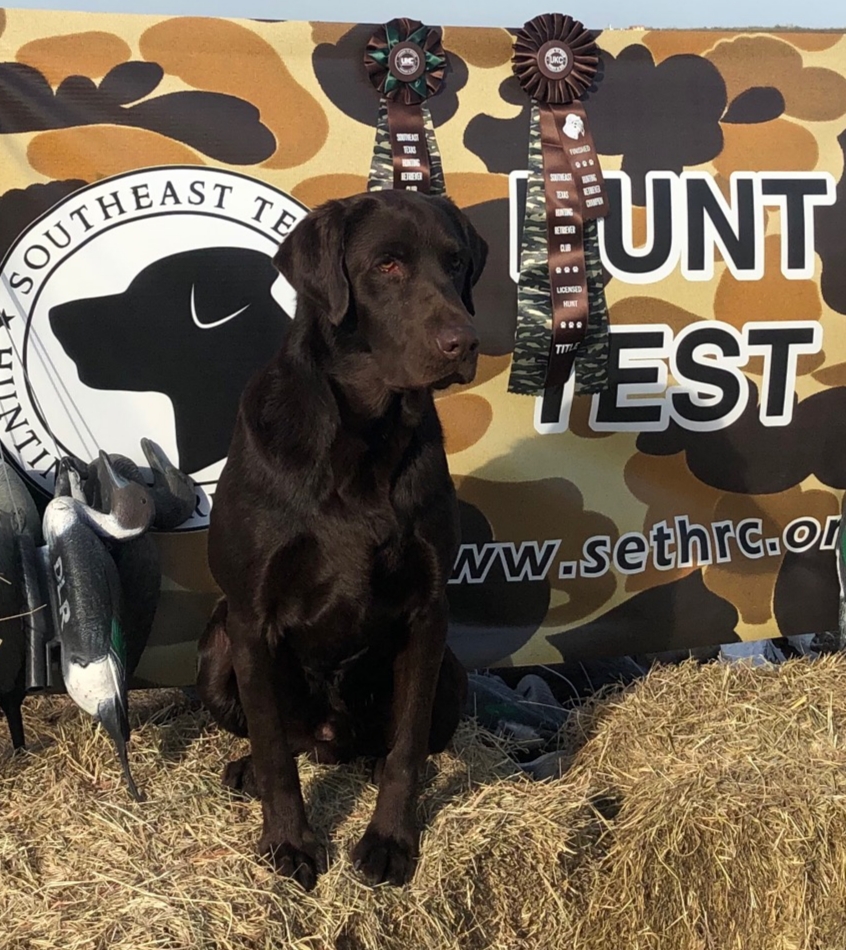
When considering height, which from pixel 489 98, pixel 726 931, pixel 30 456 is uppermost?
pixel 489 98

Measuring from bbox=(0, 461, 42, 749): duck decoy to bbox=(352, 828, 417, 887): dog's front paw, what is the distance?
97 cm

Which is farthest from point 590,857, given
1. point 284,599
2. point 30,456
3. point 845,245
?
point 845,245

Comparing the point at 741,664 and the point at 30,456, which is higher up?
the point at 30,456

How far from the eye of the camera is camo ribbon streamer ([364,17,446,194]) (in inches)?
124

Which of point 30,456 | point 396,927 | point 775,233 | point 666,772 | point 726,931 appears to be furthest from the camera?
point 775,233

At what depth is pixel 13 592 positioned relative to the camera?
260cm

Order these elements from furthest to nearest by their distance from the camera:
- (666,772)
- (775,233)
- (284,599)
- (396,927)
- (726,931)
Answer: (775,233)
(666,772)
(726,931)
(284,599)
(396,927)

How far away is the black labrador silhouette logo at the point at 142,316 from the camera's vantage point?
3.04 m

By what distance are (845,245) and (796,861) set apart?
1.97 metres

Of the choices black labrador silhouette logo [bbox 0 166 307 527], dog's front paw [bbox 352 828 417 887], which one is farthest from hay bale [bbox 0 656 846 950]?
black labrador silhouette logo [bbox 0 166 307 527]

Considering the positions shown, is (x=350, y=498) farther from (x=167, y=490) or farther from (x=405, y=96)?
(x=405, y=96)

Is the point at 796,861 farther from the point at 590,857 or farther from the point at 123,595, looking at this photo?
the point at 123,595

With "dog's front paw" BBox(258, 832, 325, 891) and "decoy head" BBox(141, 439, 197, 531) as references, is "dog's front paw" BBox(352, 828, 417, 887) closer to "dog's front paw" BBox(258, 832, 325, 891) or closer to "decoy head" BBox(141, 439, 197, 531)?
"dog's front paw" BBox(258, 832, 325, 891)

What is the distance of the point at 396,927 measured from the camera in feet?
7.20
